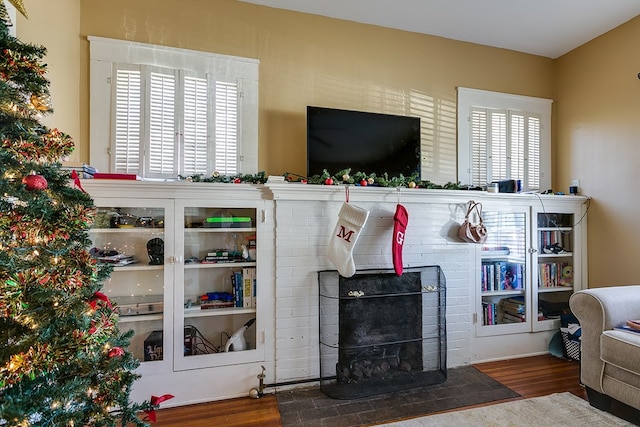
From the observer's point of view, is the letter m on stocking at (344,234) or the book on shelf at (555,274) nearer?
Answer: the letter m on stocking at (344,234)

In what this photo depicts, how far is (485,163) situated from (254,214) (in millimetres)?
2381

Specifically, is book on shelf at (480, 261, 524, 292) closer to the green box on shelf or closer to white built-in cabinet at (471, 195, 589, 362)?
white built-in cabinet at (471, 195, 589, 362)

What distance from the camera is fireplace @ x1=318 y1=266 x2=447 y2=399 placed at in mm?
2404

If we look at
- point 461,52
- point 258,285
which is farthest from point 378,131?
point 258,285

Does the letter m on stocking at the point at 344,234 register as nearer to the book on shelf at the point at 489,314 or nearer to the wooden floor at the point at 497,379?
the wooden floor at the point at 497,379

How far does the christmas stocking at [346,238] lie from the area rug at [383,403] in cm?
87

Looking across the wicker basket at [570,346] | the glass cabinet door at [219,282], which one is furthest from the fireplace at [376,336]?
the wicker basket at [570,346]

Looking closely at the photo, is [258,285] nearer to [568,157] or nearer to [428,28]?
[428,28]

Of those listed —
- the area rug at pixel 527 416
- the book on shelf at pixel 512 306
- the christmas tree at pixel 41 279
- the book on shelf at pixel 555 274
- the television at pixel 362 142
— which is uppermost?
the television at pixel 362 142

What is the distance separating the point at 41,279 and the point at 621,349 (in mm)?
2851

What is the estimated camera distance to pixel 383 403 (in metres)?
2.18

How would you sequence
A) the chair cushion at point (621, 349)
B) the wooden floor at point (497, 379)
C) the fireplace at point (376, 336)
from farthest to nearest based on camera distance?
the fireplace at point (376, 336), the wooden floor at point (497, 379), the chair cushion at point (621, 349)

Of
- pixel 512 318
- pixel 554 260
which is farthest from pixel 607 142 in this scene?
pixel 512 318

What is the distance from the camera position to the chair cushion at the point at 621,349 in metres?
1.83
